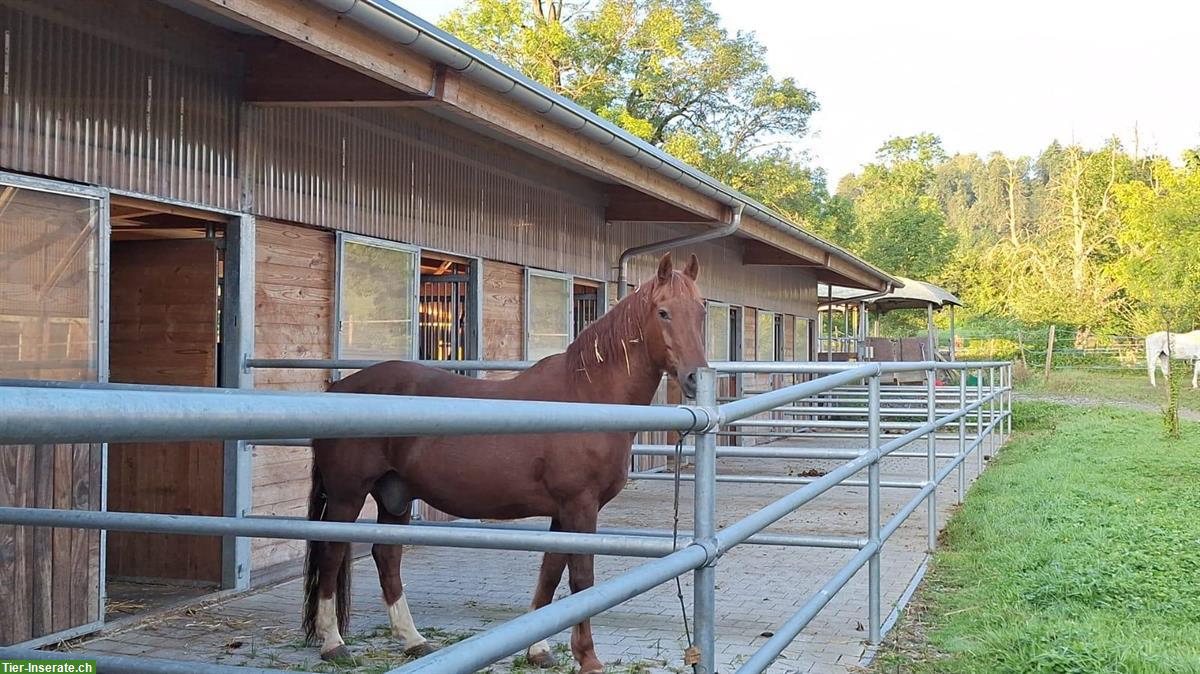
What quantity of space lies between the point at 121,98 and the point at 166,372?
1.92 metres

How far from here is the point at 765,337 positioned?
1852 cm

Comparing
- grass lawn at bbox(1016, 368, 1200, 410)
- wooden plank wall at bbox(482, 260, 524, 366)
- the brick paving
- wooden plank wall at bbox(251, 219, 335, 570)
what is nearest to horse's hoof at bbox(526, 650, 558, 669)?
the brick paving

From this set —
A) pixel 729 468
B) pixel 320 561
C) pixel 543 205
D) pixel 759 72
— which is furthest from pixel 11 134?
pixel 759 72

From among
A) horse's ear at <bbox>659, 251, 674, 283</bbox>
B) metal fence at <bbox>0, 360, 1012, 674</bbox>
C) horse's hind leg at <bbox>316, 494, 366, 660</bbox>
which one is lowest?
horse's hind leg at <bbox>316, 494, 366, 660</bbox>

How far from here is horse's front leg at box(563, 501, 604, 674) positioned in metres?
4.32

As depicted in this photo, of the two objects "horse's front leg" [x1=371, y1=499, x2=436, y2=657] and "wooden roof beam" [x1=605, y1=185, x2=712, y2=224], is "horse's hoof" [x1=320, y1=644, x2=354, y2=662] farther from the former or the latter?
"wooden roof beam" [x1=605, y1=185, x2=712, y2=224]

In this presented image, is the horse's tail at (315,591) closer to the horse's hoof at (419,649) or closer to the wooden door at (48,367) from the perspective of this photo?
the horse's hoof at (419,649)

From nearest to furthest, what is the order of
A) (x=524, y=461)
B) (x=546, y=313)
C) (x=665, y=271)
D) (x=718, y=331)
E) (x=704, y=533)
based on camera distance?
(x=704, y=533), (x=665, y=271), (x=524, y=461), (x=546, y=313), (x=718, y=331)

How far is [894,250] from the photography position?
43.0m

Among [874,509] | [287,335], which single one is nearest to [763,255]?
[287,335]

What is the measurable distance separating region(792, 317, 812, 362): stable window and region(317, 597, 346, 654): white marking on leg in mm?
16712

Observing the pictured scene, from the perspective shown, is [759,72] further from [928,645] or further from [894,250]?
[928,645]

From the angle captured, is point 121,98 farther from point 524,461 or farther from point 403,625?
point 403,625

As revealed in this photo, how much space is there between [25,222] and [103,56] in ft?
3.12
